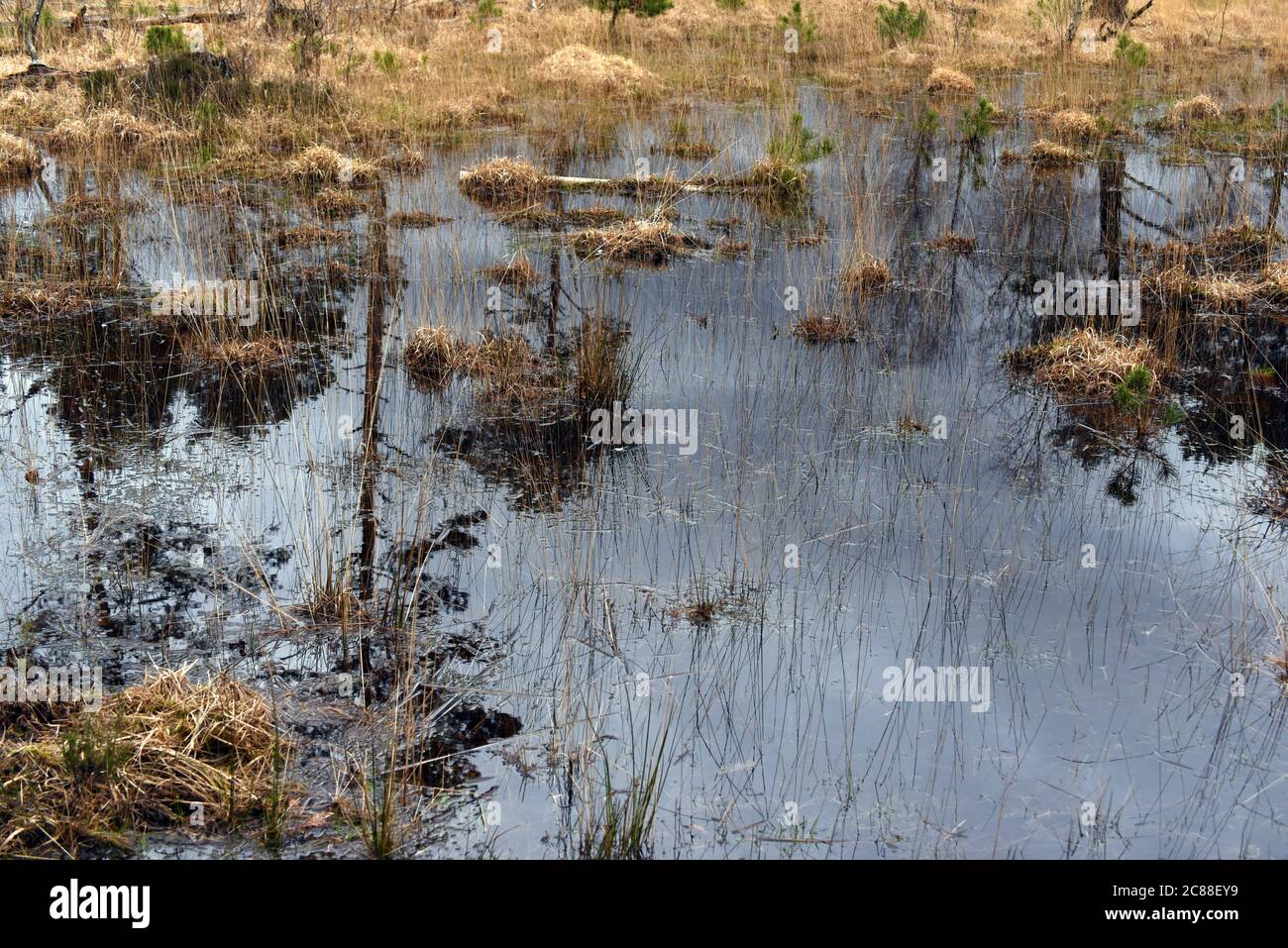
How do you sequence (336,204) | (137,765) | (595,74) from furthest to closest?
(595,74) < (336,204) < (137,765)

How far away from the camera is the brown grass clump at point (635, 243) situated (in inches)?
364

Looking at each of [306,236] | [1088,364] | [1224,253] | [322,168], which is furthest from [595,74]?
[1088,364]

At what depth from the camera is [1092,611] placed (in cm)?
486

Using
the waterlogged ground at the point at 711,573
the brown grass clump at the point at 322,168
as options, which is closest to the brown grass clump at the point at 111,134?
the brown grass clump at the point at 322,168

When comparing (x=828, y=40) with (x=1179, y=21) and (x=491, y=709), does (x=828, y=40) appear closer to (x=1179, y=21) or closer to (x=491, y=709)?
(x=1179, y=21)

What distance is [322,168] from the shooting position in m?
11.2

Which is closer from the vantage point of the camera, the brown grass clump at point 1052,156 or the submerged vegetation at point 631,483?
the submerged vegetation at point 631,483

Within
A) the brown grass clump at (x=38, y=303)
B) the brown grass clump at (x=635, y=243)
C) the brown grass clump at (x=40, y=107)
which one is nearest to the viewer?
the brown grass clump at (x=38, y=303)

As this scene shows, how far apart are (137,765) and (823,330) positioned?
17.2 ft

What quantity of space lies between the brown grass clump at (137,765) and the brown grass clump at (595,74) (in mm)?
12524

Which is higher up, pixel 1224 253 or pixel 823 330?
pixel 1224 253

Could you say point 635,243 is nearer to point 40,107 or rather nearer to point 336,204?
point 336,204

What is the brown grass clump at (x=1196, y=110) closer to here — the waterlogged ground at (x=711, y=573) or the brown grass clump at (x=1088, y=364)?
the waterlogged ground at (x=711, y=573)
